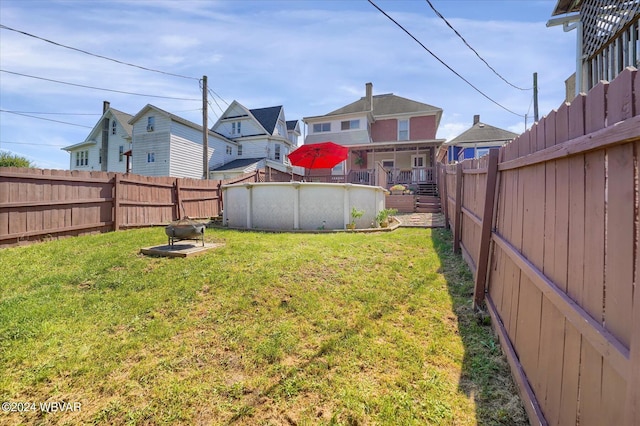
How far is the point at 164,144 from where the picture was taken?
21750mm

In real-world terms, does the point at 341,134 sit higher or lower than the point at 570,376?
higher

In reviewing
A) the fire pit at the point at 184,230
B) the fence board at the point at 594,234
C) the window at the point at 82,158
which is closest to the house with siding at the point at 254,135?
the window at the point at 82,158

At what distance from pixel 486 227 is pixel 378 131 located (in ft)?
71.2

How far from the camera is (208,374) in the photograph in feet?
8.80

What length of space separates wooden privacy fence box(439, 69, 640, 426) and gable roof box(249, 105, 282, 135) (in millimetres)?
26407

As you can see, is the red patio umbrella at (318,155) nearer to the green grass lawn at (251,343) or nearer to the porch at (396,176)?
the porch at (396,176)

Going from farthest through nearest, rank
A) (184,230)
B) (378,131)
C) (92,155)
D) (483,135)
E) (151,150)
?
(92,155) < (483,135) < (378,131) < (151,150) < (184,230)

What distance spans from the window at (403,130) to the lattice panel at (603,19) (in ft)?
60.3


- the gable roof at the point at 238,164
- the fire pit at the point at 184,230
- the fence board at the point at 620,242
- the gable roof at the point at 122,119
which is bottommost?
the fire pit at the point at 184,230

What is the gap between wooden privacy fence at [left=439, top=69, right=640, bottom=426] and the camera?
1.14 metres

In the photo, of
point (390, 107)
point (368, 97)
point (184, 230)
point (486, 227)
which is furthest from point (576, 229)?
point (390, 107)

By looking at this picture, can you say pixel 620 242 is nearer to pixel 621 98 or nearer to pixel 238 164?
pixel 621 98

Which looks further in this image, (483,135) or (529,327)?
(483,135)

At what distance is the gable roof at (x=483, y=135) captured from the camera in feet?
79.7
